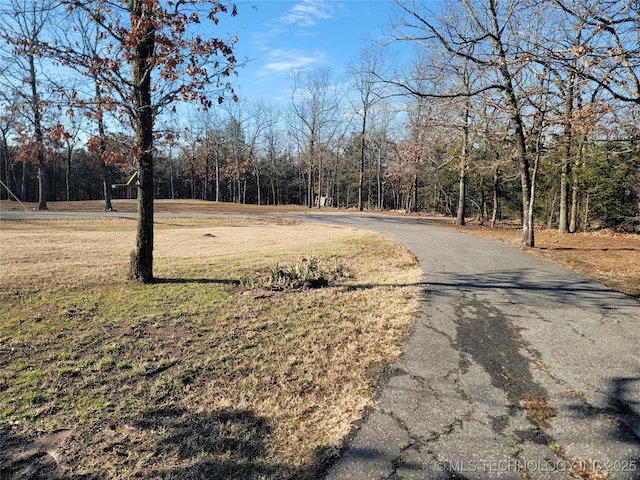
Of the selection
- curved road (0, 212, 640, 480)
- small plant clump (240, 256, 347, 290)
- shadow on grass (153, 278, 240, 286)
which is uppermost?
small plant clump (240, 256, 347, 290)

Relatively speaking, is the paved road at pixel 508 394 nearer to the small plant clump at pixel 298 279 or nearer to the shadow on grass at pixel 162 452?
the shadow on grass at pixel 162 452

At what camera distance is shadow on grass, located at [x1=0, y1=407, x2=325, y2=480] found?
218 cm

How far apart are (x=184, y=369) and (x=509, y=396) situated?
2861 mm

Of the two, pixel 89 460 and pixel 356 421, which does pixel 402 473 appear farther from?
pixel 89 460

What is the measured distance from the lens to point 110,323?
473 centimetres

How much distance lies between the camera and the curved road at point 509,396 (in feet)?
7.31

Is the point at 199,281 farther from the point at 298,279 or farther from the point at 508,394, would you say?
the point at 508,394

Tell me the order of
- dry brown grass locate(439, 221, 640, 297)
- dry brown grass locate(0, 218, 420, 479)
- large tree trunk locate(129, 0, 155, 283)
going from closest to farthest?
dry brown grass locate(0, 218, 420, 479)
large tree trunk locate(129, 0, 155, 283)
dry brown grass locate(439, 221, 640, 297)

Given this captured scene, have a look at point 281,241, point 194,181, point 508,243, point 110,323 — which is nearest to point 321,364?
point 110,323

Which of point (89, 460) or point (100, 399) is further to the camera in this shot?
point (100, 399)

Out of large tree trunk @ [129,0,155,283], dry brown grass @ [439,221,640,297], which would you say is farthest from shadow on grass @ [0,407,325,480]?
dry brown grass @ [439,221,640,297]

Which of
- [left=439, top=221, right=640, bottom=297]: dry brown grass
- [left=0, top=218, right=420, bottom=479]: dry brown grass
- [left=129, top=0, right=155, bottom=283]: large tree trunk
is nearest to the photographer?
[left=0, top=218, right=420, bottom=479]: dry brown grass

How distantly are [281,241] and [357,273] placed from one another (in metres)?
5.36

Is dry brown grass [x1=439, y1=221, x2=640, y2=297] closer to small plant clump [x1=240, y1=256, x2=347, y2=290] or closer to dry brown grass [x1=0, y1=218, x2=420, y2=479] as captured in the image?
dry brown grass [x1=0, y1=218, x2=420, y2=479]
